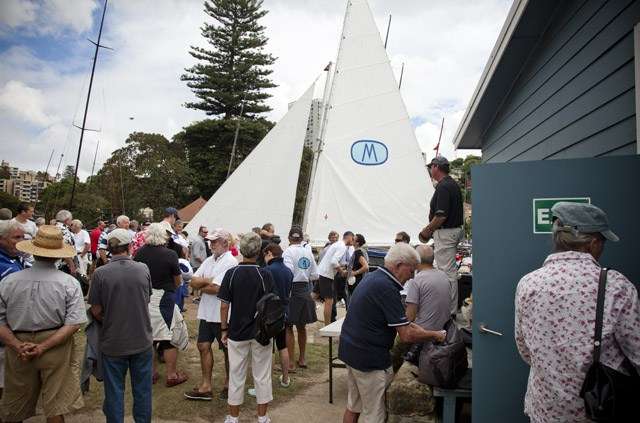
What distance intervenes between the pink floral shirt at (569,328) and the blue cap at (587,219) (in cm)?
15

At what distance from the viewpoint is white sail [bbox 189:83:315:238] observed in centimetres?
1088

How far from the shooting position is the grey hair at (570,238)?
2.23 metres

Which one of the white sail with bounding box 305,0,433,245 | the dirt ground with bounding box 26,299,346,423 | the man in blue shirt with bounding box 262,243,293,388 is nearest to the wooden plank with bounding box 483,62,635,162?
the man in blue shirt with bounding box 262,243,293,388

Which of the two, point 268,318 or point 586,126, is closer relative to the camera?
point 586,126

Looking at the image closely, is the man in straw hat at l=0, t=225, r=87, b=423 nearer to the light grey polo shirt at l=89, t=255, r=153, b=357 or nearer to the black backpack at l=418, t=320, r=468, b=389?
the light grey polo shirt at l=89, t=255, r=153, b=357

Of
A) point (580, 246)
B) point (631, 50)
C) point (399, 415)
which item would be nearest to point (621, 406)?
point (580, 246)

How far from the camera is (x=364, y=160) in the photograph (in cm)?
1084

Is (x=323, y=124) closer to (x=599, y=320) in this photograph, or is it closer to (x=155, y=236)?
(x=155, y=236)

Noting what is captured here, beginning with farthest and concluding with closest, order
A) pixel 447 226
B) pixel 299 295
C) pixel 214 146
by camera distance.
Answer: pixel 214 146, pixel 299 295, pixel 447 226

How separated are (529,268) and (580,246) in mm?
1153

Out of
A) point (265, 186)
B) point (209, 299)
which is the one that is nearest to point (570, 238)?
point (209, 299)

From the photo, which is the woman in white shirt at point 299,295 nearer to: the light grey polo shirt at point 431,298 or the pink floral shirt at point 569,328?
the light grey polo shirt at point 431,298

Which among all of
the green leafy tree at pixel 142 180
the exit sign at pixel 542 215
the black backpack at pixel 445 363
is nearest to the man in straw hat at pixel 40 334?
the black backpack at pixel 445 363

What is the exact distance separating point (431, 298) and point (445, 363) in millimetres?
649
